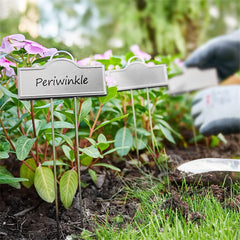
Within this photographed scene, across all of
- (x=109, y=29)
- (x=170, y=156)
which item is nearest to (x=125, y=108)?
(x=170, y=156)

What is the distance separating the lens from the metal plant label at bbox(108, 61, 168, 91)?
1.18 m

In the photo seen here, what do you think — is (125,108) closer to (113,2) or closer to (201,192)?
(201,192)

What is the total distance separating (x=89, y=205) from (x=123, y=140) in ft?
0.97

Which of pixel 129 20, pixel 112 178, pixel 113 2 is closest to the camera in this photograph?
pixel 112 178

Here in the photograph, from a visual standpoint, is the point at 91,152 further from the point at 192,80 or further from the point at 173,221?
the point at 192,80

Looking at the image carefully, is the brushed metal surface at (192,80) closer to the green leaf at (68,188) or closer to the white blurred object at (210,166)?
the white blurred object at (210,166)

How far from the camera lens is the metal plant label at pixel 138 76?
1.18 meters

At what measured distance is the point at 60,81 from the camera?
94cm

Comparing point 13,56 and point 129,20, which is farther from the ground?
point 129,20

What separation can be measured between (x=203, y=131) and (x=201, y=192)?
47 cm

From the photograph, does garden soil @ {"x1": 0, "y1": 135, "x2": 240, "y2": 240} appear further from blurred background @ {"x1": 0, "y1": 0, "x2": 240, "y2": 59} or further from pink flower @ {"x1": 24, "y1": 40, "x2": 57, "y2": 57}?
blurred background @ {"x1": 0, "y1": 0, "x2": 240, "y2": 59}

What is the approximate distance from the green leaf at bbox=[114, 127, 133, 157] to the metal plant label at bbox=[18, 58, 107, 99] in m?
0.36

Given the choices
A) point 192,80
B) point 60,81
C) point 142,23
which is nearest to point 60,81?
point 60,81

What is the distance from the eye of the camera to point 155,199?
3.39ft
